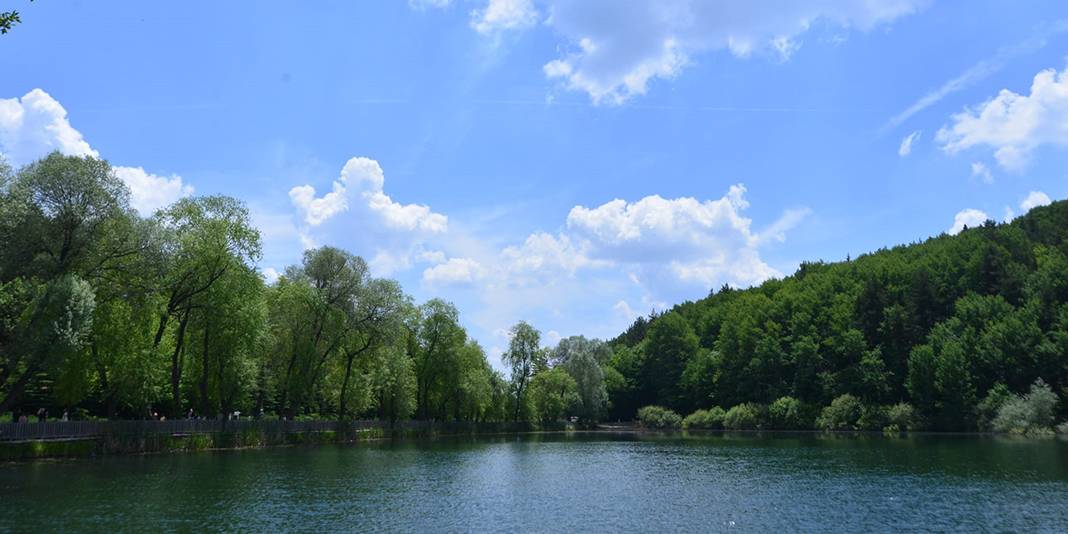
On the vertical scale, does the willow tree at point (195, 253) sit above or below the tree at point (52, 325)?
above

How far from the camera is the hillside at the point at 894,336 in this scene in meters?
98.4

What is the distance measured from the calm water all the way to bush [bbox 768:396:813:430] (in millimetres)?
68293

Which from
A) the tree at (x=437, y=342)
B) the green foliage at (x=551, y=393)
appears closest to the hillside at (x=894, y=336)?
the green foliage at (x=551, y=393)

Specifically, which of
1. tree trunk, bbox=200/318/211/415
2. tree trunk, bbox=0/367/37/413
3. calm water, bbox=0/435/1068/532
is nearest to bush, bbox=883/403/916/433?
calm water, bbox=0/435/1068/532

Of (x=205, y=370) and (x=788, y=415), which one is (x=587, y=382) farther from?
(x=205, y=370)

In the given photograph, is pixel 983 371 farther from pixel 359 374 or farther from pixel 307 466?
pixel 307 466

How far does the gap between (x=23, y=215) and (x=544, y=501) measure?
33.4 m

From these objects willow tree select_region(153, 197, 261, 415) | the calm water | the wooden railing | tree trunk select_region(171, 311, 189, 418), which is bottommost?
the calm water

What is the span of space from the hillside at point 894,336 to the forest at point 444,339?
1.17ft

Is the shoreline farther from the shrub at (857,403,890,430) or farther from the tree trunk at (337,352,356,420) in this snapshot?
the shrub at (857,403,890,430)

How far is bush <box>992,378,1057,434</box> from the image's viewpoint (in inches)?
3327

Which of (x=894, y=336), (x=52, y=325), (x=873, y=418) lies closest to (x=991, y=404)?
(x=873, y=418)

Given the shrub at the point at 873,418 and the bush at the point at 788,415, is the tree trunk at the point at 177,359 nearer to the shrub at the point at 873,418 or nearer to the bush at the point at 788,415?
the shrub at the point at 873,418

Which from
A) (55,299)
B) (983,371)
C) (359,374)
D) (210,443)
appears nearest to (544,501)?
(55,299)
